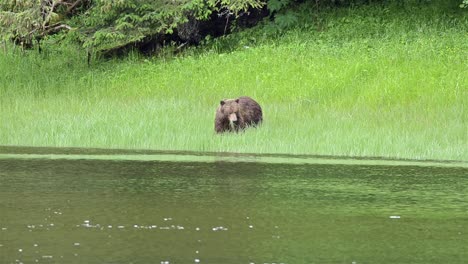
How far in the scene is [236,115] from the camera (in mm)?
18203

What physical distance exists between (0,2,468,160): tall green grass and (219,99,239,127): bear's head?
1.21 feet

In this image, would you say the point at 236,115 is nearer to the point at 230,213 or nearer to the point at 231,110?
the point at 231,110

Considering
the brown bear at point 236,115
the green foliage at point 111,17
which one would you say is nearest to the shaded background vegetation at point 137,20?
the green foliage at point 111,17

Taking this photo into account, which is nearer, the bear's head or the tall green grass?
the tall green grass

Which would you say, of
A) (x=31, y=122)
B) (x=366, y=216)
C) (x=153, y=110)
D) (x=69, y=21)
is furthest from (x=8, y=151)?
(x=69, y=21)

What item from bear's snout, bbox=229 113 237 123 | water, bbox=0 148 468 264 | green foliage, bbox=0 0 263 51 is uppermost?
green foliage, bbox=0 0 263 51

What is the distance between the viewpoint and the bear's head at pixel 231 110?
17987 millimetres

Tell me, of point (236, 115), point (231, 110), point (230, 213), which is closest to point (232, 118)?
point (236, 115)

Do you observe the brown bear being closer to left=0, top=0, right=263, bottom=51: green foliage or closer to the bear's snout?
the bear's snout

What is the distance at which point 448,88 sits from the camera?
21266mm

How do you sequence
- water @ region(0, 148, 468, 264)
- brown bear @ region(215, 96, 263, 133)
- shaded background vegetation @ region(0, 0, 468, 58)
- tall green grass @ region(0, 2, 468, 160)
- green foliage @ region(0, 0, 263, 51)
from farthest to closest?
shaded background vegetation @ region(0, 0, 468, 58) < green foliage @ region(0, 0, 263, 51) < brown bear @ region(215, 96, 263, 133) < tall green grass @ region(0, 2, 468, 160) < water @ region(0, 148, 468, 264)

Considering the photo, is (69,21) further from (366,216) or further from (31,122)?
(366,216)

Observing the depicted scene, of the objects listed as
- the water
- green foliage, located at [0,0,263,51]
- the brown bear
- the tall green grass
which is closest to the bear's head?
the brown bear

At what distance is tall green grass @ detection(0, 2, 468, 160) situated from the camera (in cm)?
1731
